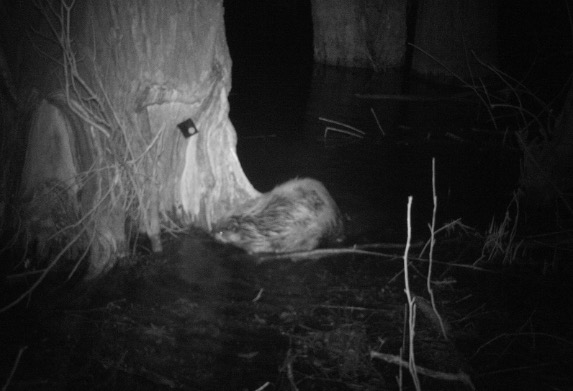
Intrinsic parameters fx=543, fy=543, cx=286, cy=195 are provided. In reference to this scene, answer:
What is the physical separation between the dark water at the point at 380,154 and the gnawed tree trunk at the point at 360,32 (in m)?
2.97

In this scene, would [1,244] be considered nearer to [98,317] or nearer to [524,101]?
[98,317]

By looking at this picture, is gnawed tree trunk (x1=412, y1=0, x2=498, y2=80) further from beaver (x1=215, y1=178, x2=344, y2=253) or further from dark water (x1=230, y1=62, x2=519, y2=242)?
beaver (x1=215, y1=178, x2=344, y2=253)

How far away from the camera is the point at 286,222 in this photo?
12.3ft

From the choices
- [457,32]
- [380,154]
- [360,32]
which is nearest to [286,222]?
[380,154]

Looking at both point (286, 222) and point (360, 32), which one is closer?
point (286, 222)

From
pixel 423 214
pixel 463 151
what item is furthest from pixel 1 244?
pixel 463 151

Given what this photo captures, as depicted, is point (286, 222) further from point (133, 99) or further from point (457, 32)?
point (457, 32)

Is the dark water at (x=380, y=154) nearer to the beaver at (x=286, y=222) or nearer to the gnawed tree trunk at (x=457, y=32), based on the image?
the beaver at (x=286, y=222)

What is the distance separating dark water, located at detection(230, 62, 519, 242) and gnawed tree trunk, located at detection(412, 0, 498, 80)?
4.49 ft

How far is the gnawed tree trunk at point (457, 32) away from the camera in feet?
33.5

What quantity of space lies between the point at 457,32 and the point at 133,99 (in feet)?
28.1

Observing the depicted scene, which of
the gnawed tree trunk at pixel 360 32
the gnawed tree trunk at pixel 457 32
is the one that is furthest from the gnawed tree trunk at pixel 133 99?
the gnawed tree trunk at pixel 360 32

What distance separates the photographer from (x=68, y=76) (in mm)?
3053

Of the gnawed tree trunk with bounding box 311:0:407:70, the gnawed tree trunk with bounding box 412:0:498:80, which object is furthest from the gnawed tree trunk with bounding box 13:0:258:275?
the gnawed tree trunk with bounding box 311:0:407:70
